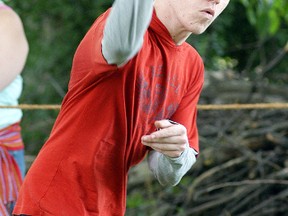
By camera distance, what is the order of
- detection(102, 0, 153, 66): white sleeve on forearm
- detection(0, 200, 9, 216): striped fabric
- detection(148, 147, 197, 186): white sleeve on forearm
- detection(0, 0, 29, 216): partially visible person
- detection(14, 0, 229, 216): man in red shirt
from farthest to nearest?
1. detection(0, 0, 29, 216): partially visible person
2. detection(0, 200, 9, 216): striped fabric
3. detection(148, 147, 197, 186): white sleeve on forearm
4. detection(14, 0, 229, 216): man in red shirt
5. detection(102, 0, 153, 66): white sleeve on forearm

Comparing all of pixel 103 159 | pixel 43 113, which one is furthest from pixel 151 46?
pixel 43 113

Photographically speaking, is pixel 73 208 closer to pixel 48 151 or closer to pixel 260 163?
pixel 48 151

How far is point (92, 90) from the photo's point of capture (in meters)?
1.85

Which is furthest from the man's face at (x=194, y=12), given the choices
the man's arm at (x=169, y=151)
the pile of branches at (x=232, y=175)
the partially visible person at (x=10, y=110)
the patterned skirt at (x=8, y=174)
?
the pile of branches at (x=232, y=175)

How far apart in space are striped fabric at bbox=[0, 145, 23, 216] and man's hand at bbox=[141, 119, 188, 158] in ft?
2.94

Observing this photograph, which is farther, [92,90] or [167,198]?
[167,198]

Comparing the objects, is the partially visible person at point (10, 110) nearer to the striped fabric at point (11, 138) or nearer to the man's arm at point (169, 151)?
the striped fabric at point (11, 138)

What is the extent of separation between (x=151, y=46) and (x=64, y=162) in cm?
37

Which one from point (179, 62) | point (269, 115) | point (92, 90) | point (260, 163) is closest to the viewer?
point (92, 90)

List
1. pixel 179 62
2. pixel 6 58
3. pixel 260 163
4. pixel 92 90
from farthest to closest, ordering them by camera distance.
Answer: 1. pixel 260 163
2. pixel 6 58
3. pixel 179 62
4. pixel 92 90

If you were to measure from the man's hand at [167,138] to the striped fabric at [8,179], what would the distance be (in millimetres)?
896

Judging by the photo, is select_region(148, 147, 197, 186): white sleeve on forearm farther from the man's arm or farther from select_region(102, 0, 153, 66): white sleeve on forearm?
select_region(102, 0, 153, 66): white sleeve on forearm

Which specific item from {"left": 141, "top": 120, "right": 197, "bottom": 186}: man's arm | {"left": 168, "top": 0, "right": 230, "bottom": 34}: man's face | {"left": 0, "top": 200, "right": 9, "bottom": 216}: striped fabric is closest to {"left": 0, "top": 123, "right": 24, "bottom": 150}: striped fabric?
{"left": 0, "top": 200, "right": 9, "bottom": 216}: striped fabric

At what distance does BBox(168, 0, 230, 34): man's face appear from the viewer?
74.0 inches
